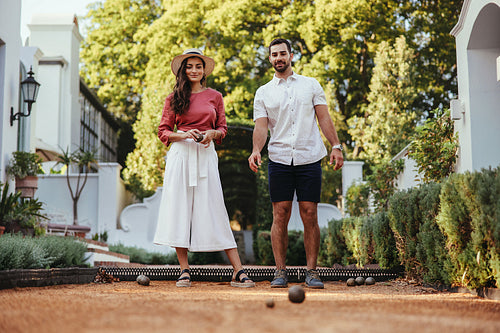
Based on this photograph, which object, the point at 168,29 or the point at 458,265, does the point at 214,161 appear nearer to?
the point at 458,265

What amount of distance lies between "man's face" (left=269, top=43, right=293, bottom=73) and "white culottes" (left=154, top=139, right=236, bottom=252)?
893 millimetres

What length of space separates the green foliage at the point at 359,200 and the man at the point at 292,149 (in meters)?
7.51

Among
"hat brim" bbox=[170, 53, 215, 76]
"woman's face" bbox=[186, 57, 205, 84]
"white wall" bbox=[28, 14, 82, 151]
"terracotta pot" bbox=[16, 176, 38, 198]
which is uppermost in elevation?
"white wall" bbox=[28, 14, 82, 151]

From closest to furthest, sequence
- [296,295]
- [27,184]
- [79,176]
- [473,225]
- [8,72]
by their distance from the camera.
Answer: [296,295]
[473,225]
[8,72]
[27,184]
[79,176]

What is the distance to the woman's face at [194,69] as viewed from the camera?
477 cm

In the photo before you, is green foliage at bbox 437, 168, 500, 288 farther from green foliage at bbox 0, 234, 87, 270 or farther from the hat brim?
green foliage at bbox 0, 234, 87, 270

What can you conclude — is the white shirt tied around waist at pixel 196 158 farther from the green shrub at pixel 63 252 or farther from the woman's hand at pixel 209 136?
the green shrub at pixel 63 252

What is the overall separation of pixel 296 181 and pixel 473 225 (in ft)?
5.34

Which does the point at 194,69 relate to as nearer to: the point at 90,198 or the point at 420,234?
the point at 420,234

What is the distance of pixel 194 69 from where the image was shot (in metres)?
4.78

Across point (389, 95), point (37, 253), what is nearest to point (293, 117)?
point (37, 253)

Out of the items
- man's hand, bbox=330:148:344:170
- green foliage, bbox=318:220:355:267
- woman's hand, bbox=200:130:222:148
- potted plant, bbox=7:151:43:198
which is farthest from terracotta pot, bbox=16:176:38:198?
man's hand, bbox=330:148:344:170

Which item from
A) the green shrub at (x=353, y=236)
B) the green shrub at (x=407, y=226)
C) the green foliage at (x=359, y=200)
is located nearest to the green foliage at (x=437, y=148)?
the green shrub at (x=353, y=236)

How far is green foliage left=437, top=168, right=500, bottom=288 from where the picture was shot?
3.12 m
